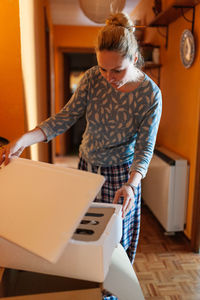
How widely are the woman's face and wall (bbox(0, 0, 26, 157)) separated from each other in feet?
1.65

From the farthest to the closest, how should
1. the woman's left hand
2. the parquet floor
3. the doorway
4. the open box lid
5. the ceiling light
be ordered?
the doorway
the ceiling light
the parquet floor
the woman's left hand
the open box lid

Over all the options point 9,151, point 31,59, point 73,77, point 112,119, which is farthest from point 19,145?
point 73,77

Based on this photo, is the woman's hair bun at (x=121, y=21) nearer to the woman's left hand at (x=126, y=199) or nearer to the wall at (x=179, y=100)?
the woman's left hand at (x=126, y=199)

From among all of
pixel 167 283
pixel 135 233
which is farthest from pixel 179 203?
pixel 135 233

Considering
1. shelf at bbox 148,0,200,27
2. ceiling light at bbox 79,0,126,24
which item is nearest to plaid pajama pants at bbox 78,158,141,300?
ceiling light at bbox 79,0,126,24

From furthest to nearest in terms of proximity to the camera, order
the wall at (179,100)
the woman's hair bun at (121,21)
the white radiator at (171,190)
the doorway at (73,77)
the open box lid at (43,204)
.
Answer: the doorway at (73,77) → the white radiator at (171,190) → the wall at (179,100) → the woman's hair bun at (121,21) → the open box lid at (43,204)

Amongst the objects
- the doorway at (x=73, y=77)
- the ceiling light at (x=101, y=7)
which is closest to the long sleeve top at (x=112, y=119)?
the ceiling light at (x=101, y=7)

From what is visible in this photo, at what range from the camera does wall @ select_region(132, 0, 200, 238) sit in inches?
85.6

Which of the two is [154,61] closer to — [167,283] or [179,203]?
[179,203]

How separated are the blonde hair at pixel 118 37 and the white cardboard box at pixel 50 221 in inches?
19.6

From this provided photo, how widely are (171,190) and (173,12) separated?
1.42 metres

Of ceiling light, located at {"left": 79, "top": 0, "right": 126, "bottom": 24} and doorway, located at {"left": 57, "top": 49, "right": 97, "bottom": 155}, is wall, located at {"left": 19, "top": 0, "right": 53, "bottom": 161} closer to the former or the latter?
ceiling light, located at {"left": 79, "top": 0, "right": 126, "bottom": 24}

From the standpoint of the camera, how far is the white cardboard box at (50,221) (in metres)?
0.60

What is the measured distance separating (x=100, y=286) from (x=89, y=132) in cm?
72
